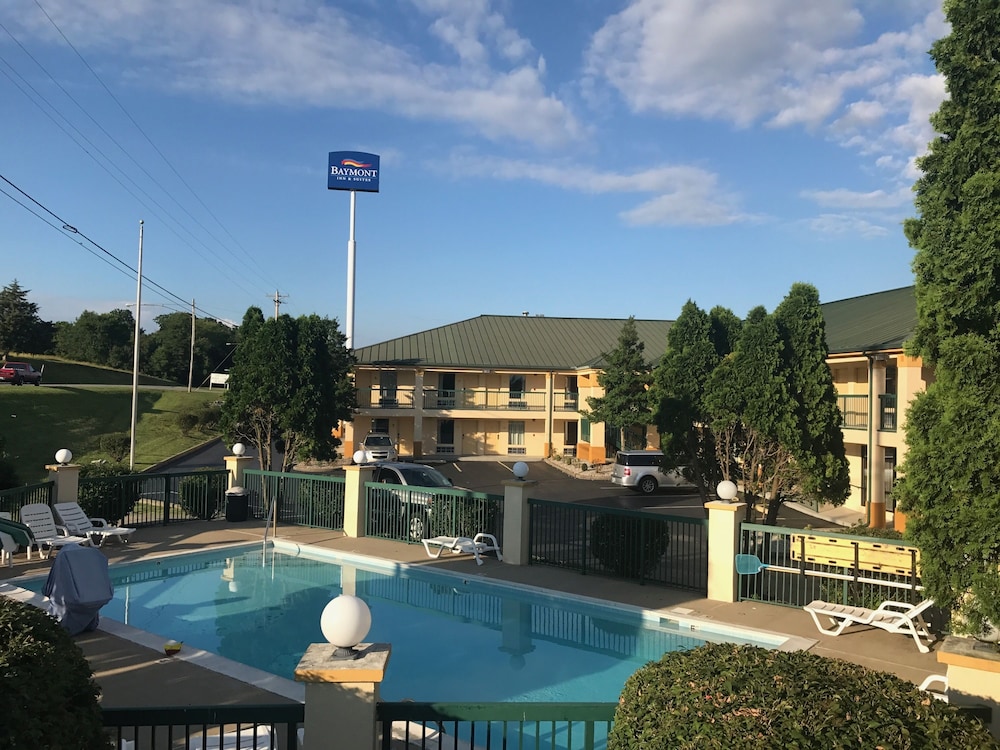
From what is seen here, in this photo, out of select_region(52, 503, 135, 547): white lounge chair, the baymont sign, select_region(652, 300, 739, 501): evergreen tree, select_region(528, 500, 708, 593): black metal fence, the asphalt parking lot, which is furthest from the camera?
the baymont sign

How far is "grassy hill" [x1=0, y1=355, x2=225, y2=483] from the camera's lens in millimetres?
38688

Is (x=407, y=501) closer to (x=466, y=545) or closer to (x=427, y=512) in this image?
(x=427, y=512)

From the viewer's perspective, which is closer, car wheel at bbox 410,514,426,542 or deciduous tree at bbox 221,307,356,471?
car wheel at bbox 410,514,426,542

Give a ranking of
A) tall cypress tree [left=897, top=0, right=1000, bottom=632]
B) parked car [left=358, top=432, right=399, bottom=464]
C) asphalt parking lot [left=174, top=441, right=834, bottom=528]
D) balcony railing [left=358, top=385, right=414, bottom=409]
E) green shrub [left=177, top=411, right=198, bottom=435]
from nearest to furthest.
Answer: tall cypress tree [left=897, top=0, right=1000, bottom=632] → asphalt parking lot [left=174, top=441, right=834, bottom=528] → parked car [left=358, top=432, right=399, bottom=464] → balcony railing [left=358, top=385, right=414, bottom=409] → green shrub [left=177, top=411, right=198, bottom=435]

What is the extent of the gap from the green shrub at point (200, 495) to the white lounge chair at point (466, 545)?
6.85m

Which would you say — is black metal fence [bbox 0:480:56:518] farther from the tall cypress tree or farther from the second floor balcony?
the second floor balcony

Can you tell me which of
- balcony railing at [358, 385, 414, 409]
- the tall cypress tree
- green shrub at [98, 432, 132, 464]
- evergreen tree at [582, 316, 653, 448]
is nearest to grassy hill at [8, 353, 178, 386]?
green shrub at [98, 432, 132, 464]

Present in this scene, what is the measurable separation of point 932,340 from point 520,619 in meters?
7.05

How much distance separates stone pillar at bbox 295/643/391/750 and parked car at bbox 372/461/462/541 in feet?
35.1

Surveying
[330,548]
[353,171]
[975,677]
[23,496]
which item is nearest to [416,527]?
[330,548]

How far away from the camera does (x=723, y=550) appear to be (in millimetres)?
11383

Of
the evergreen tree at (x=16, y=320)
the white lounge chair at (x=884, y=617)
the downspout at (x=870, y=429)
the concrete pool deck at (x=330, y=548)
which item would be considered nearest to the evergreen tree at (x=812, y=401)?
the concrete pool deck at (x=330, y=548)

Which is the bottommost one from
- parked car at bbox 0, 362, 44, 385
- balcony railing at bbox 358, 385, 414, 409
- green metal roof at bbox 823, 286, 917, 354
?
balcony railing at bbox 358, 385, 414, 409

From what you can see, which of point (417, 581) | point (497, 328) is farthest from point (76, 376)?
point (417, 581)
